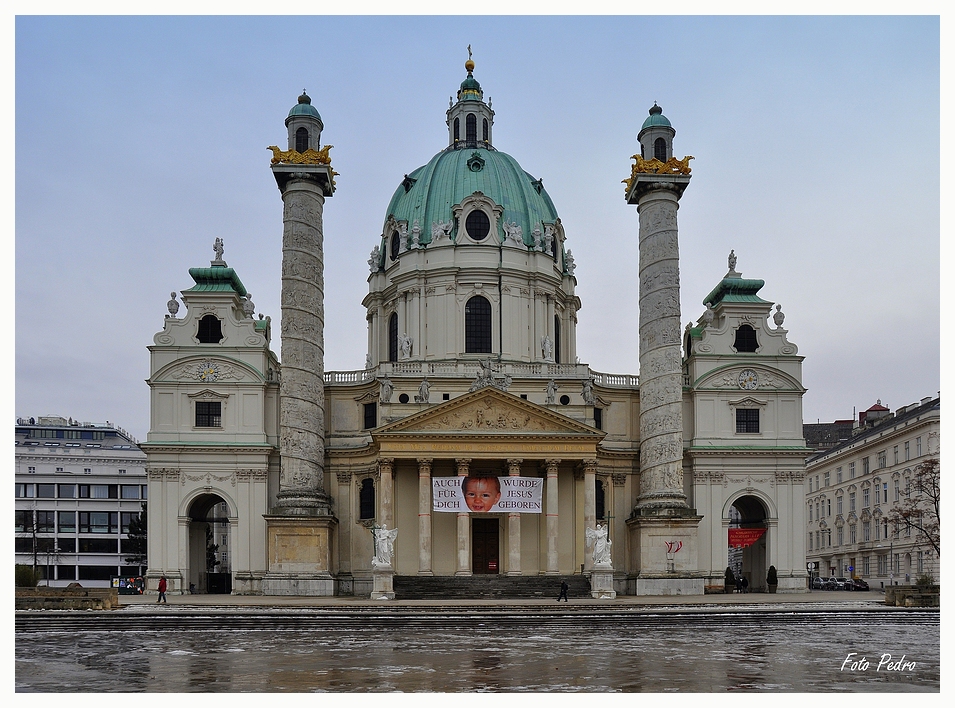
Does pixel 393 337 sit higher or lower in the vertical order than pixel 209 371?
higher

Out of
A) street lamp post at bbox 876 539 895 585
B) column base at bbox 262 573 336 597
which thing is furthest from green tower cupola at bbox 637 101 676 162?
street lamp post at bbox 876 539 895 585

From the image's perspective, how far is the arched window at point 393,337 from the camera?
69375 millimetres

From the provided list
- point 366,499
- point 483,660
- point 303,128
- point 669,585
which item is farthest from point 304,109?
point 483,660

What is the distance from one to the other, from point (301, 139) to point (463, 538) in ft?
75.0

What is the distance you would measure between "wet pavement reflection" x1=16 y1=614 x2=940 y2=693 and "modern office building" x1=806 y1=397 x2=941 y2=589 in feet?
120

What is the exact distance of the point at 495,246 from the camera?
6781 cm

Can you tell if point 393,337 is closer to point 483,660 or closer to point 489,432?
point 489,432

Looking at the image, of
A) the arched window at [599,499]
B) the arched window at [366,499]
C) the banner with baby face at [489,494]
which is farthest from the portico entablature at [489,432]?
the arched window at [599,499]

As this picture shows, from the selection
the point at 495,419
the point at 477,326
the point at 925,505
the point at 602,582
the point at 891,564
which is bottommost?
the point at 891,564

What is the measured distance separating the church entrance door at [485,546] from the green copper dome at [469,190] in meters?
18.4

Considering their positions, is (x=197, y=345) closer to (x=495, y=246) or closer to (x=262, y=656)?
(x=495, y=246)

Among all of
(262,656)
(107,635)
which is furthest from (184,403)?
(262,656)

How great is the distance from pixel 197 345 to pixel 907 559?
1800 inches

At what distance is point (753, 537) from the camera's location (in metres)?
60.8
